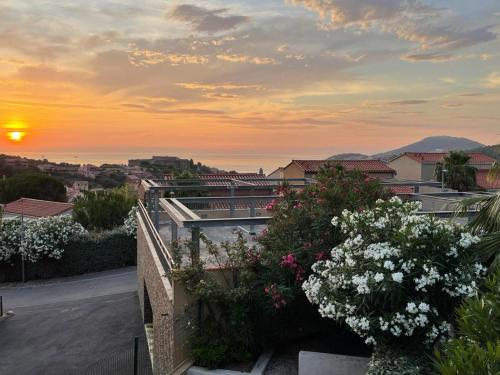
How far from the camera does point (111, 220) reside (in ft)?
96.3

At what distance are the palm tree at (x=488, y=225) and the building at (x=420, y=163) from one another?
41199mm

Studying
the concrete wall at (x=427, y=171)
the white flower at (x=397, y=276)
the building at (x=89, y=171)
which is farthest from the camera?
the building at (x=89, y=171)

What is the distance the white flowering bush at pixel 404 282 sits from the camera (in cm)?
466

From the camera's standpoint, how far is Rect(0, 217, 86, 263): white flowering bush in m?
23.8

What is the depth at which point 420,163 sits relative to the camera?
4681 centimetres

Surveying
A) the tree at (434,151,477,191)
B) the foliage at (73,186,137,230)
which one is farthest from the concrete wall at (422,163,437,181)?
the foliage at (73,186,137,230)

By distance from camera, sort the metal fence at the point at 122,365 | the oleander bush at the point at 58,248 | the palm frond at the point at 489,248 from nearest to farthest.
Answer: the palm frond at the point at 489,248
the metal fence at the point at 122,365
the oleander bush at the point at 58,248

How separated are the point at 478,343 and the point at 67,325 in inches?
629

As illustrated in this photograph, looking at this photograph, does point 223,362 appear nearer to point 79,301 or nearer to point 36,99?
point 79,301

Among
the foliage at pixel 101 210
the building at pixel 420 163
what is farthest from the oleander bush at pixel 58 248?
the building at pixel 420 163

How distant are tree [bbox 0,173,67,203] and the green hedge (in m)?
34.3

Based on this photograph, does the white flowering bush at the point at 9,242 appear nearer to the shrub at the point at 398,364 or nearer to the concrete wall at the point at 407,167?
the shrub at the point at 398,364

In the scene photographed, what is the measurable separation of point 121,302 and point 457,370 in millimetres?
17404

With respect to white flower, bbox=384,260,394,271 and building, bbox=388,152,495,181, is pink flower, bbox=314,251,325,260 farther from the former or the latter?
building, bbox=388,152,495,181
